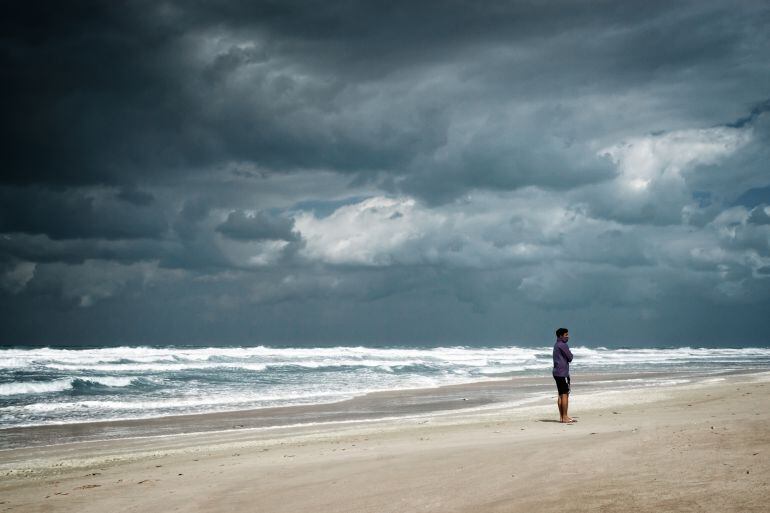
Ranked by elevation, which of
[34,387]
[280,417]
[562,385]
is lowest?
[280,417]

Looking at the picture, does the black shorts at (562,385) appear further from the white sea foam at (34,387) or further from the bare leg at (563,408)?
the white sea foam at (34,387)

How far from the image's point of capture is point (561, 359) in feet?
47.9

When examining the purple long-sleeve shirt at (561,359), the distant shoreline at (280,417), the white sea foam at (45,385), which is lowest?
the distant shoreline at (280,417)

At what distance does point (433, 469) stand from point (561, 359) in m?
7.38

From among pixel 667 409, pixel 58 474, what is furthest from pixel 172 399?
pixel 667 409

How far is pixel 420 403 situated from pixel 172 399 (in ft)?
34.5

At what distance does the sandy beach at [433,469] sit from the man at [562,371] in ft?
1.63

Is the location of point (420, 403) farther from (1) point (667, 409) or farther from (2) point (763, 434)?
(2) point (763, 434)

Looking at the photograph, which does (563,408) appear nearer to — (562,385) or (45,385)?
(562,385)

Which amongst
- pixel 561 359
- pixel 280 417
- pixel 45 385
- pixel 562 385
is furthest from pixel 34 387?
pixel 562 385

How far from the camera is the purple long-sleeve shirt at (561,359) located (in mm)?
14378

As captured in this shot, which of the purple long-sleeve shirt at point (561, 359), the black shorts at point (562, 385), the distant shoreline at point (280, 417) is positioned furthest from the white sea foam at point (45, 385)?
the black shorts at point (562, 385)

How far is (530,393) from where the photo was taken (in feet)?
87.8

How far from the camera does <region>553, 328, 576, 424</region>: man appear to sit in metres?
13.9
